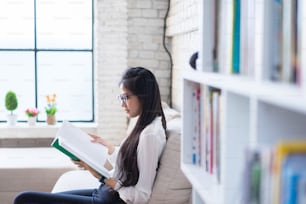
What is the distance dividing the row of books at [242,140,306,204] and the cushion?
5.63ft

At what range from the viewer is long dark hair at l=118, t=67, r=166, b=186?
9.53 ft

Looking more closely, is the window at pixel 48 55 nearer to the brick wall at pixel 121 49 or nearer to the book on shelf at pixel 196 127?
the brick wall at pixel 121 49

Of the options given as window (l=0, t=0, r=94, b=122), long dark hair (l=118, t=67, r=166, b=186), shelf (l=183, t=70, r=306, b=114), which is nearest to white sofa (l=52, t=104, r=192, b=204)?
long dark hair (l=118, t=67, r=166, b=186)

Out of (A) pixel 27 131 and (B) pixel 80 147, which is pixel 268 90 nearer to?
(B) pixel 80 147

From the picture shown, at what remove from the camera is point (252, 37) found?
1.62 metres

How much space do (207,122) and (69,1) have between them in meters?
3.67

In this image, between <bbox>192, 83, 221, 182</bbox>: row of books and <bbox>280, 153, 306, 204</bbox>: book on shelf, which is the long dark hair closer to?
<bbox>192, 83, 221, 182</bbox>: row of books

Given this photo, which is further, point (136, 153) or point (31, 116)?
point (31, 116)

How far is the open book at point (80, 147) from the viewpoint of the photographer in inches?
114

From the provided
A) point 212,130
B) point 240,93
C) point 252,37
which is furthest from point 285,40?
point 212,130

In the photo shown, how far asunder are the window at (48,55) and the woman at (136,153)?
7.59 ft

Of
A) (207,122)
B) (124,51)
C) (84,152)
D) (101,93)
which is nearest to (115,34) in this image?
(124,51)

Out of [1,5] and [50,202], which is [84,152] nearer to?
[50,202]

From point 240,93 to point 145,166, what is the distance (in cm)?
156
